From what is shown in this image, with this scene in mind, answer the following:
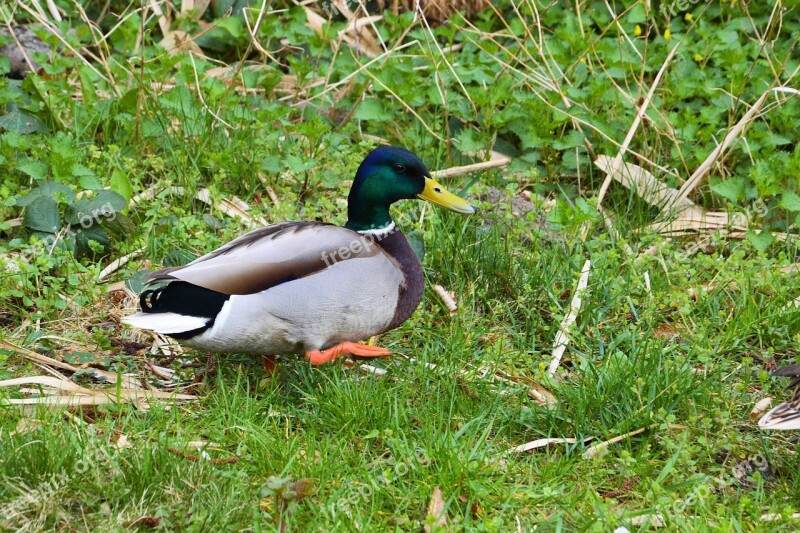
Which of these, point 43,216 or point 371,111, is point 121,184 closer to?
point 43,216

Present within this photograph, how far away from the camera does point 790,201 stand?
4.75 metres

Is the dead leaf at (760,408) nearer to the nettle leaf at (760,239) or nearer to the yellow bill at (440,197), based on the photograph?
the nettle leaf at (760,239)

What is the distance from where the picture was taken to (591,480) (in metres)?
3.34

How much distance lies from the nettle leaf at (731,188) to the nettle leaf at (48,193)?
9.80ft

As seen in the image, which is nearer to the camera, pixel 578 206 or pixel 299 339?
pixel 299 339

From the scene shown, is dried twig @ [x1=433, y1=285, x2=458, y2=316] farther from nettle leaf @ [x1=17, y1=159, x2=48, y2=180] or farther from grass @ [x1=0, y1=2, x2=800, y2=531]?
nettle leaf @ [x1=17, y1=159, x2=48, y2=180]

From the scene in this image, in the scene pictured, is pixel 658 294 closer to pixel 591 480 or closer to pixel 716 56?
pixel 591 480

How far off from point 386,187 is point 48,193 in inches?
63.2

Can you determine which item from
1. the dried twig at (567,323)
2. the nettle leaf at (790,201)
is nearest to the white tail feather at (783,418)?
the dried twig at (567,323)

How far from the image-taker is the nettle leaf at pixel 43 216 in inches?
176

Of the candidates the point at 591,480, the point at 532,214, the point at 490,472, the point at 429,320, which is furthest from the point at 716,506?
the point at 532,214

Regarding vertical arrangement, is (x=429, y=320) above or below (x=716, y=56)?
below

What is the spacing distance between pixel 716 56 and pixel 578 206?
1.99 m

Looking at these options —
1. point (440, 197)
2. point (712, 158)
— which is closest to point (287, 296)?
point (440, 197)
